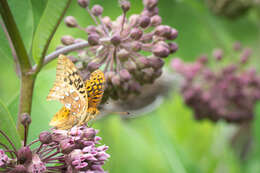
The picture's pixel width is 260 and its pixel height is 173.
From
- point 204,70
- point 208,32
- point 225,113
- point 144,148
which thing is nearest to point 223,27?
point 208,32

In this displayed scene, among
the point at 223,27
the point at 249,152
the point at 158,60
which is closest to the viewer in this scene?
the point at 158,60

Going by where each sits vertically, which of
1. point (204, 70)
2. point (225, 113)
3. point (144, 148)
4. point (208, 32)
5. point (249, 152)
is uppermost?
point (208, 32)

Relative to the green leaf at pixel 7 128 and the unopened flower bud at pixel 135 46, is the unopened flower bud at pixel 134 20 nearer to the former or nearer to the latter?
the unopened flower bud at pixel 135 46

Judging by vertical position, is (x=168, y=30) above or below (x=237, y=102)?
above

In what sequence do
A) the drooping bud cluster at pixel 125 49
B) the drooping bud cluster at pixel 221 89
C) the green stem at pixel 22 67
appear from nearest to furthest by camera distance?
the green stem at pixel 22 67, the drooping bud cluster at pixel 125 49, the drooping bud cluster at pixel 221 89

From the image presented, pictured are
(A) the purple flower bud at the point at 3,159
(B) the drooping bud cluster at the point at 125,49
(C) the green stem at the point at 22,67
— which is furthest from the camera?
(B) the drooping bud cluster at the point at 125,49

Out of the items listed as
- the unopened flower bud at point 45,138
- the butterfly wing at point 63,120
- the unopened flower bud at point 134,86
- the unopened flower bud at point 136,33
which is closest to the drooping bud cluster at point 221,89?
the unopened flower bud at point 134,86

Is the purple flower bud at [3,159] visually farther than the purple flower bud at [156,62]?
No

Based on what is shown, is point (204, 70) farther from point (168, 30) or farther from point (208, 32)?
point (168, 30)
